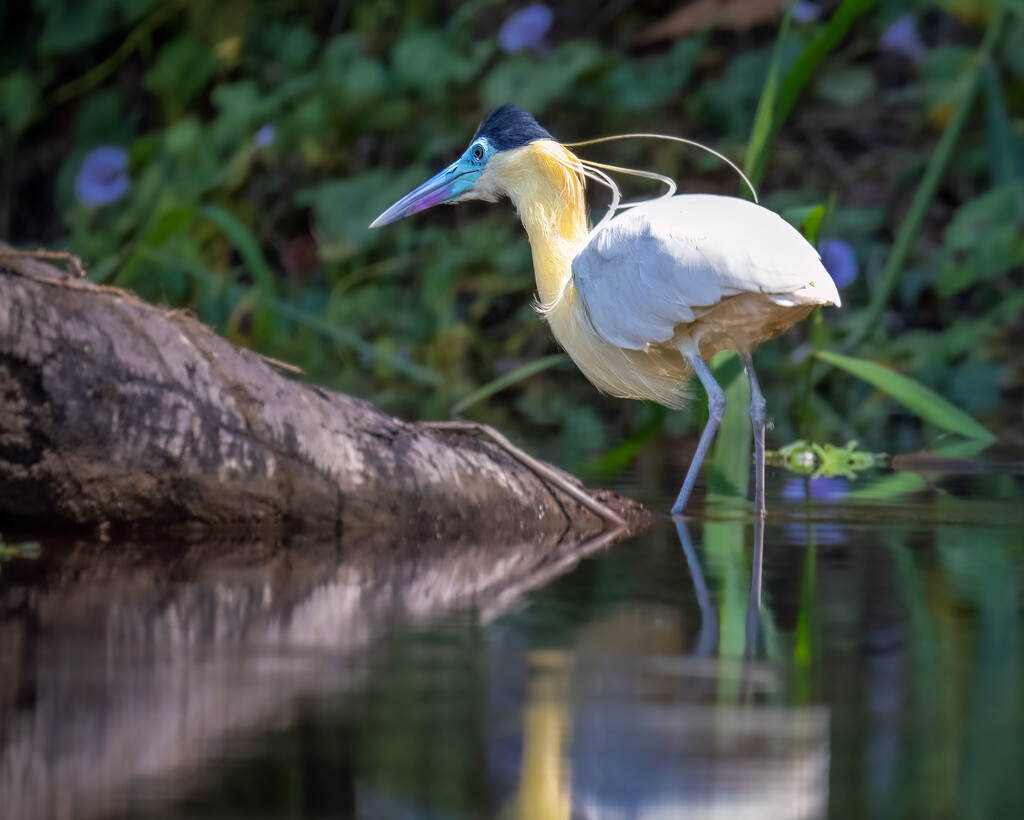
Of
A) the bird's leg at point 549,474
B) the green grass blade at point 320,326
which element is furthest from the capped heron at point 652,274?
the green grass blade at point 320,326

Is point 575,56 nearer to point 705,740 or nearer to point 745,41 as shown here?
point 745,41

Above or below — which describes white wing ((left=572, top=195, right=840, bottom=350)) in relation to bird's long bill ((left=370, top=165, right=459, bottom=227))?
below

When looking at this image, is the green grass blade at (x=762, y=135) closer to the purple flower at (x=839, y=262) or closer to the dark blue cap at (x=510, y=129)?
the dark blue cap at (x=510, y=129)

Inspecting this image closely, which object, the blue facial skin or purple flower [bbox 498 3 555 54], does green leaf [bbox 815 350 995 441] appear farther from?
purple flower [bbox 498 3 555 54]

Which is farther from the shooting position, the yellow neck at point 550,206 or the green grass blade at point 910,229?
the green grass blade at point 910,229

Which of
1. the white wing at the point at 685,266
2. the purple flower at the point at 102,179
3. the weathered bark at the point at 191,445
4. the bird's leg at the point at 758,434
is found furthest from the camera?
the purple flower at the point at 102,179

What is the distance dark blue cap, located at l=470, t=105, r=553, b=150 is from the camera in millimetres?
4598

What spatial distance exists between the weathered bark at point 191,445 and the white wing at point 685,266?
527 millimetres

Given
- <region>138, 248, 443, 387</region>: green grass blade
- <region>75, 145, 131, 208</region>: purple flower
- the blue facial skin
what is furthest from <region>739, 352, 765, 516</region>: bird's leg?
<region>75, 145, 131, 208</region>: purple flower

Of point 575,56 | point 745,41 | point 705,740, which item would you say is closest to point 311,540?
point 705,740

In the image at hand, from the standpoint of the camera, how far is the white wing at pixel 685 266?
3.62 metres

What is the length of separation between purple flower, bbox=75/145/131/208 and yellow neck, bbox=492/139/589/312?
20.2ft

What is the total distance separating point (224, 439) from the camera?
3.54 m

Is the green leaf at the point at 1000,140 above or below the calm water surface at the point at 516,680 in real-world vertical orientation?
above
